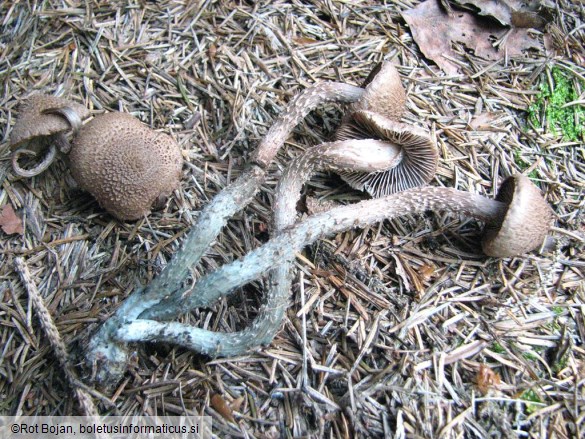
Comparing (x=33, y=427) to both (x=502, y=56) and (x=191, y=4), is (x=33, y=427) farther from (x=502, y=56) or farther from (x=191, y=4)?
(x=502, y=56)

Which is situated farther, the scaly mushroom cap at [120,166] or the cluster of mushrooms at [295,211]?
the scaly mushroom cap at [120,166]

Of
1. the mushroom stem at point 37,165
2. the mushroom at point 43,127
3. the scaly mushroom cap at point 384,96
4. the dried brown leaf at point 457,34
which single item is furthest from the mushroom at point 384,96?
the mushroom stem at point 37,165

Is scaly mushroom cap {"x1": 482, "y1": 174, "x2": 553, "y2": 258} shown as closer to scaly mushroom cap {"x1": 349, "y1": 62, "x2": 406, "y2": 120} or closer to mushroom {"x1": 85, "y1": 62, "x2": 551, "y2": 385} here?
mushroom {"x1": 85, "y1": 62, "x2": 551, "y2": 385}

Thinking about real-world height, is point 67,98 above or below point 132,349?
above

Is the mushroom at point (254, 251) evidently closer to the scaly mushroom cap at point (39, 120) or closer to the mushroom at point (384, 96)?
the mushroom at point (384, 96)

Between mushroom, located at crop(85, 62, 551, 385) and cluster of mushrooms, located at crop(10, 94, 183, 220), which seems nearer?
mushroom, located at crop(85, 62, 551, 385)

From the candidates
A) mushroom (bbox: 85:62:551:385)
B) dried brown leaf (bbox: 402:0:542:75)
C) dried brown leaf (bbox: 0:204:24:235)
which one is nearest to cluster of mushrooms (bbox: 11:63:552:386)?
mushroom (bbox: 85:62:551:385)

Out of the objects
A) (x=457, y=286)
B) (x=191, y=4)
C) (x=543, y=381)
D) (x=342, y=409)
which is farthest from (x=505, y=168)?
(x=191, y=4)
